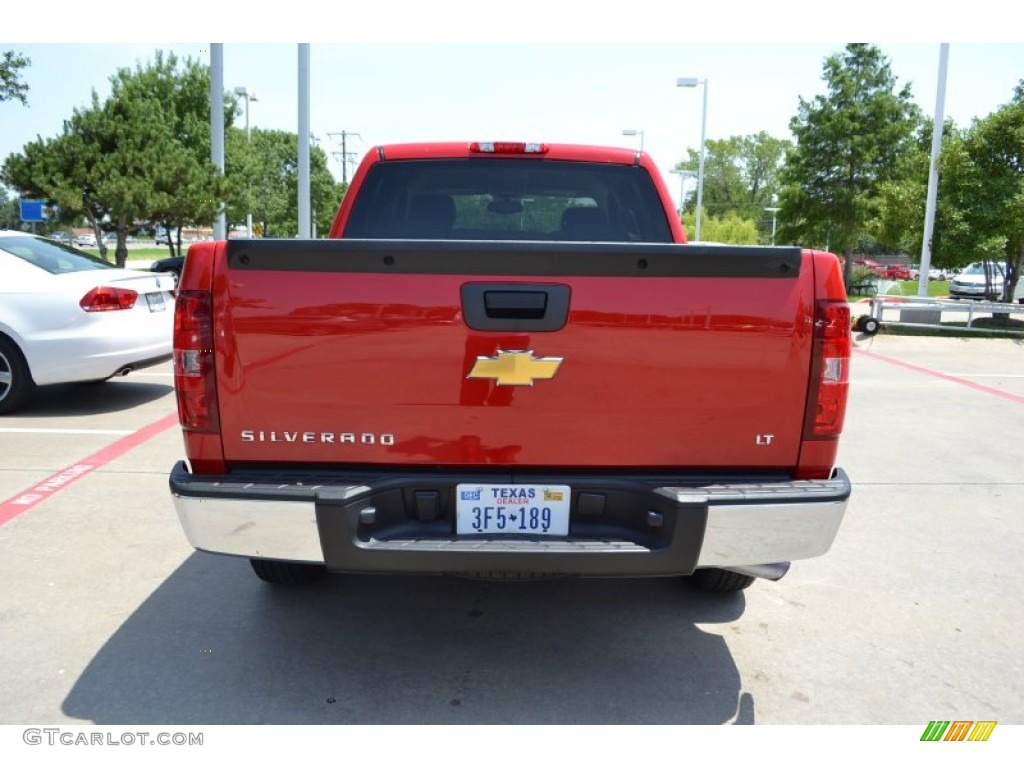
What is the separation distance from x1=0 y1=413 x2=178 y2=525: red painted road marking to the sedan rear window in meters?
1.75

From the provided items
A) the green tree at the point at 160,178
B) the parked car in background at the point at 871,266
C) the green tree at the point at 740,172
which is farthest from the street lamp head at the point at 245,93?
the green tree at the point at 740,172

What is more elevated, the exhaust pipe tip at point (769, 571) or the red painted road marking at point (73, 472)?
the exhaust pipe tip at point (769, 571)

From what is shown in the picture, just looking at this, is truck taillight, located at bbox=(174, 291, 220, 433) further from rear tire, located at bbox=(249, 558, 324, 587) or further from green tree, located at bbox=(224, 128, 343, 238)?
green tree, located at bbox=(224, 128, 343, 238)

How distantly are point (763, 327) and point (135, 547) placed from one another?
3.40 meters

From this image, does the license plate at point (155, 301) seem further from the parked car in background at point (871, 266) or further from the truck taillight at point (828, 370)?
the parked car in background at point (871, 266)

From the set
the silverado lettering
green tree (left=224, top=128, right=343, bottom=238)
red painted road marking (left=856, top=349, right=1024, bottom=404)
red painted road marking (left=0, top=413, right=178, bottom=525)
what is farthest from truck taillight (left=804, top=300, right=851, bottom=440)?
green tree (left=224, top=128, right=343, bottom=238)

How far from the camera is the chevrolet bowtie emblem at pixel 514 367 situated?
273cm

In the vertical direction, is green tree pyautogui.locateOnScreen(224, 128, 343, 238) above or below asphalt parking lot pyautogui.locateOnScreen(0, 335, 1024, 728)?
above

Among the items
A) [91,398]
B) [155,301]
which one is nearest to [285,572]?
[155,301]

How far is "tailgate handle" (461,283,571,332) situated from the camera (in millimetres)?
2711

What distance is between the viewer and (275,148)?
6481 cm

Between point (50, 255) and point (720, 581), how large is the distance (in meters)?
6.84

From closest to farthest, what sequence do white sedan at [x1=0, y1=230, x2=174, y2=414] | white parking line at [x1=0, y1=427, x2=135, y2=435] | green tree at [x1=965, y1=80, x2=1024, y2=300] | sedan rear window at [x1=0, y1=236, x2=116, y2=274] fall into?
white parking line at [x1=0, y1=427, x2=135, y2=435] < white sedan at [x1=0, y1=230, x2=174, y2=414] < sedan rear window at [x1=0, y1=236, x2=116, y2=274] < green tree at [x1=965, y1=80, x2=1024, y2=300]

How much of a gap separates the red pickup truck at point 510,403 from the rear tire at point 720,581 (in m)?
1.00
